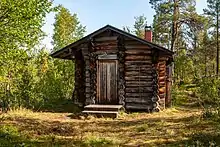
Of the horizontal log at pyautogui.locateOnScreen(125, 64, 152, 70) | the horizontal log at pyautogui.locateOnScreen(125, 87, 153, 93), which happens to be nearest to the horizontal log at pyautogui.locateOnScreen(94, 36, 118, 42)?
the horizontal log at pyautogui.locateOnScreen(125, 64, 152, 70)

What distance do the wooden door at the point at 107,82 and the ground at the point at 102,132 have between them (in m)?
2.80

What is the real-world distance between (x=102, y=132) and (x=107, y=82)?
644 centimetres

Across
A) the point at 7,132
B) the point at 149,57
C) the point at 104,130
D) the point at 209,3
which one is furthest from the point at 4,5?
the point at 209,3

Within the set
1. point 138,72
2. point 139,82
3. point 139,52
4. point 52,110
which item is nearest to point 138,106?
point 139,82

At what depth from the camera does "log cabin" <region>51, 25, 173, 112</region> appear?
16859 mm

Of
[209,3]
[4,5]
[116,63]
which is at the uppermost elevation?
[209,3]

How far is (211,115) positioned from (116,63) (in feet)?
20.8

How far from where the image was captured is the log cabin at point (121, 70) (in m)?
16.9

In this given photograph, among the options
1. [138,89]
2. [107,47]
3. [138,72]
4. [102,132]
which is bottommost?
[102,132]

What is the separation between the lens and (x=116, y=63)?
17406 millimetres

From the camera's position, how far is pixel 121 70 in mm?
17203

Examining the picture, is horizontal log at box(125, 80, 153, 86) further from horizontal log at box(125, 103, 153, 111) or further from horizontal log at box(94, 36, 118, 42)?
horizontal log at box(94, 36, 118, 42)

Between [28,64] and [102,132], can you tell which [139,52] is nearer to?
[102,132]

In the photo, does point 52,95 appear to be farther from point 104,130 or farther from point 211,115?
point 211,115
